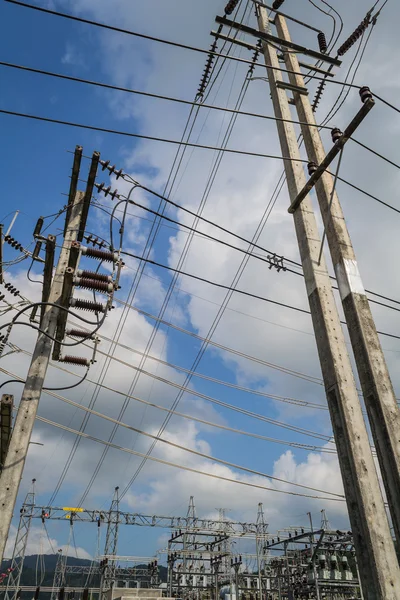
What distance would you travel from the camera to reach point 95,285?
775cm

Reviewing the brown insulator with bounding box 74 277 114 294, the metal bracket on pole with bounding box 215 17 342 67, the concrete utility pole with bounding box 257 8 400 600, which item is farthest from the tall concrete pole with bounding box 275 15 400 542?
the brown insulator with bounding box 74 277 114 294

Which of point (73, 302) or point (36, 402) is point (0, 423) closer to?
point (36, 402)

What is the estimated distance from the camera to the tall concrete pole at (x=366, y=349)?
4.30 m

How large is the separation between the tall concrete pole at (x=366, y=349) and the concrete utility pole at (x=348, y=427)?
5.4 inches

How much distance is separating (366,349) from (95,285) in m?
4.77

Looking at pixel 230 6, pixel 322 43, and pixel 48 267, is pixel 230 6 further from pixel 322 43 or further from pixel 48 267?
pixel 48 267

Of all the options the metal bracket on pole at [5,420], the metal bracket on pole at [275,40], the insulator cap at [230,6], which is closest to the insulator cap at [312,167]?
the metal bracket on pole at [275,40]

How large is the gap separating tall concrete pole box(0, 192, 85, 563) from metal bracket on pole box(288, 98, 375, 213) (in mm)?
4280

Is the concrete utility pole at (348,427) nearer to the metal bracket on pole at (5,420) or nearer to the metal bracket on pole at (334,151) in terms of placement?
the metal bracket on pole at (334,151)

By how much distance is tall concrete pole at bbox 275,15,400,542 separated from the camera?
4.30 meters

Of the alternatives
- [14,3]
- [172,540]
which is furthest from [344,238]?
[172,540]

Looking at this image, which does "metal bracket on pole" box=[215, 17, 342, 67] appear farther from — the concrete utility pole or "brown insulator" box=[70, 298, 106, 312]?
"brown insulator" box=[70, 298, 106, 312]

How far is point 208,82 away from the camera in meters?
11.2

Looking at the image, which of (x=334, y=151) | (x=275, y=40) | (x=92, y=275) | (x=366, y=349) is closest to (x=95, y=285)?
(x=92, y=275)
